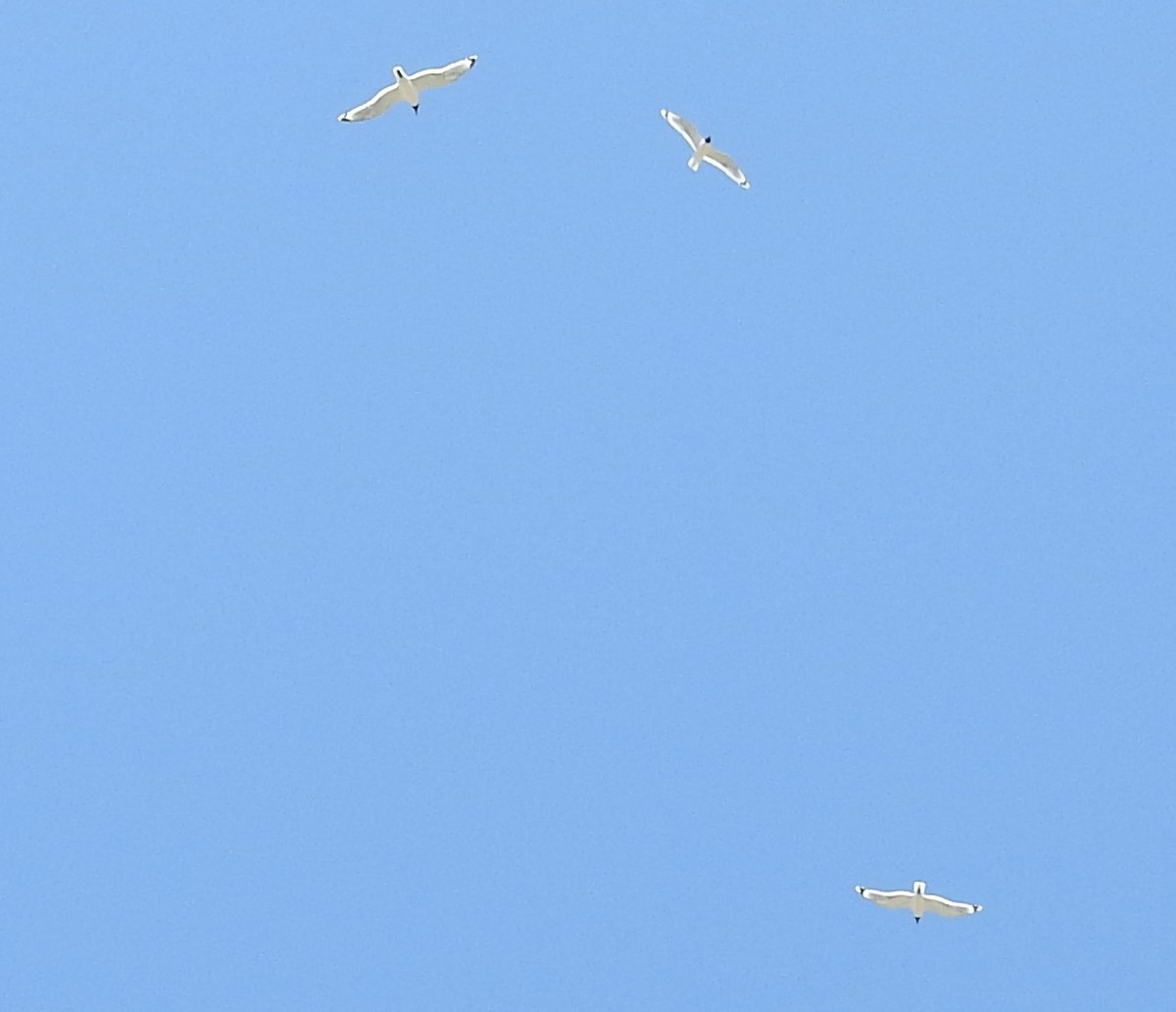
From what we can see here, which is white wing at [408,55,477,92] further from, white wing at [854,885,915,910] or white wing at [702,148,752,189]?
white wing at [854,885,915,910]

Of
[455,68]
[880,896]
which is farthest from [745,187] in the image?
[880,896]

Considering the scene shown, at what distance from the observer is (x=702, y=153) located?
51.3m

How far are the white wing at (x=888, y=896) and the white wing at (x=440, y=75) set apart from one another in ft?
62.1

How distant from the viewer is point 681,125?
5025 cm

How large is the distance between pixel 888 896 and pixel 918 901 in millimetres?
659

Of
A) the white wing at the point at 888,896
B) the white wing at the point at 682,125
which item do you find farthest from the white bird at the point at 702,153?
the white wing at the point at 888,896

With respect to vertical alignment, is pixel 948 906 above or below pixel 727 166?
below

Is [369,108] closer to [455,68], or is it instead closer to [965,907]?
[455,68]

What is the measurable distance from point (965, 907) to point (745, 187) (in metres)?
15.8

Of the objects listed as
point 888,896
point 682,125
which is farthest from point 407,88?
point 888,896

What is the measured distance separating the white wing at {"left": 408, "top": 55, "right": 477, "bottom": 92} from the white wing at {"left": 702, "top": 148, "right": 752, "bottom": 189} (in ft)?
21.8

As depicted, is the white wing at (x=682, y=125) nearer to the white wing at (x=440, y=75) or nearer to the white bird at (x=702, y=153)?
the white bird at (x=702, y=153)

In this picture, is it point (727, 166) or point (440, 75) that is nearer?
point (440, 75)

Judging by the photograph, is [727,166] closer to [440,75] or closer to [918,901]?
[440,75]
